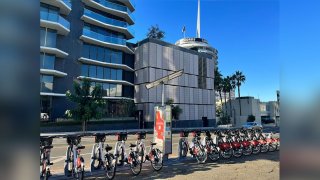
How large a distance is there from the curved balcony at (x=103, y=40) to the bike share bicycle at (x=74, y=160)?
32675 millimetres

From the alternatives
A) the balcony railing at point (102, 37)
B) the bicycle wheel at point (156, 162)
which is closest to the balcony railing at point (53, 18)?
the balcony railing at point (102, 37)

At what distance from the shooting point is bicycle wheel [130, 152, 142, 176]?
863cm

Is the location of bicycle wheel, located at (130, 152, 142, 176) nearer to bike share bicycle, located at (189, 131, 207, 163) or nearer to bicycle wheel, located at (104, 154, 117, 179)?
bicycle wheel, located at (104, 154, 117, 179)

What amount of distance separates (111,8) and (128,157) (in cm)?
3783

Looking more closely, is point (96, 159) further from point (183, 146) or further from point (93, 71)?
point (93, 71)

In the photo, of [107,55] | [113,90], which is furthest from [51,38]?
[113,90]

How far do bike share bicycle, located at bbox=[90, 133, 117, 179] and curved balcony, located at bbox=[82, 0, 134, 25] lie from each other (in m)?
35.8

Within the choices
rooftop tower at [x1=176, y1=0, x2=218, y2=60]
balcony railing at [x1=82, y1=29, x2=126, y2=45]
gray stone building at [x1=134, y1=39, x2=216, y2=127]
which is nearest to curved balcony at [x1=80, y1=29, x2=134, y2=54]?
balcony railing at [x1=82, y1=29, x2=126, y2=45]

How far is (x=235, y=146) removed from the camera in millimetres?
12461

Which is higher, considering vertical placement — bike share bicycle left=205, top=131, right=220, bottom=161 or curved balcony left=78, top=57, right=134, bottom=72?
curved balcony left=78, top=57, right=134, bottom=72

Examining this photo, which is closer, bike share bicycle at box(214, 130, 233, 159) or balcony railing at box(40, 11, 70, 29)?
bike share bicycle at box(214, 130, 233, 159)
